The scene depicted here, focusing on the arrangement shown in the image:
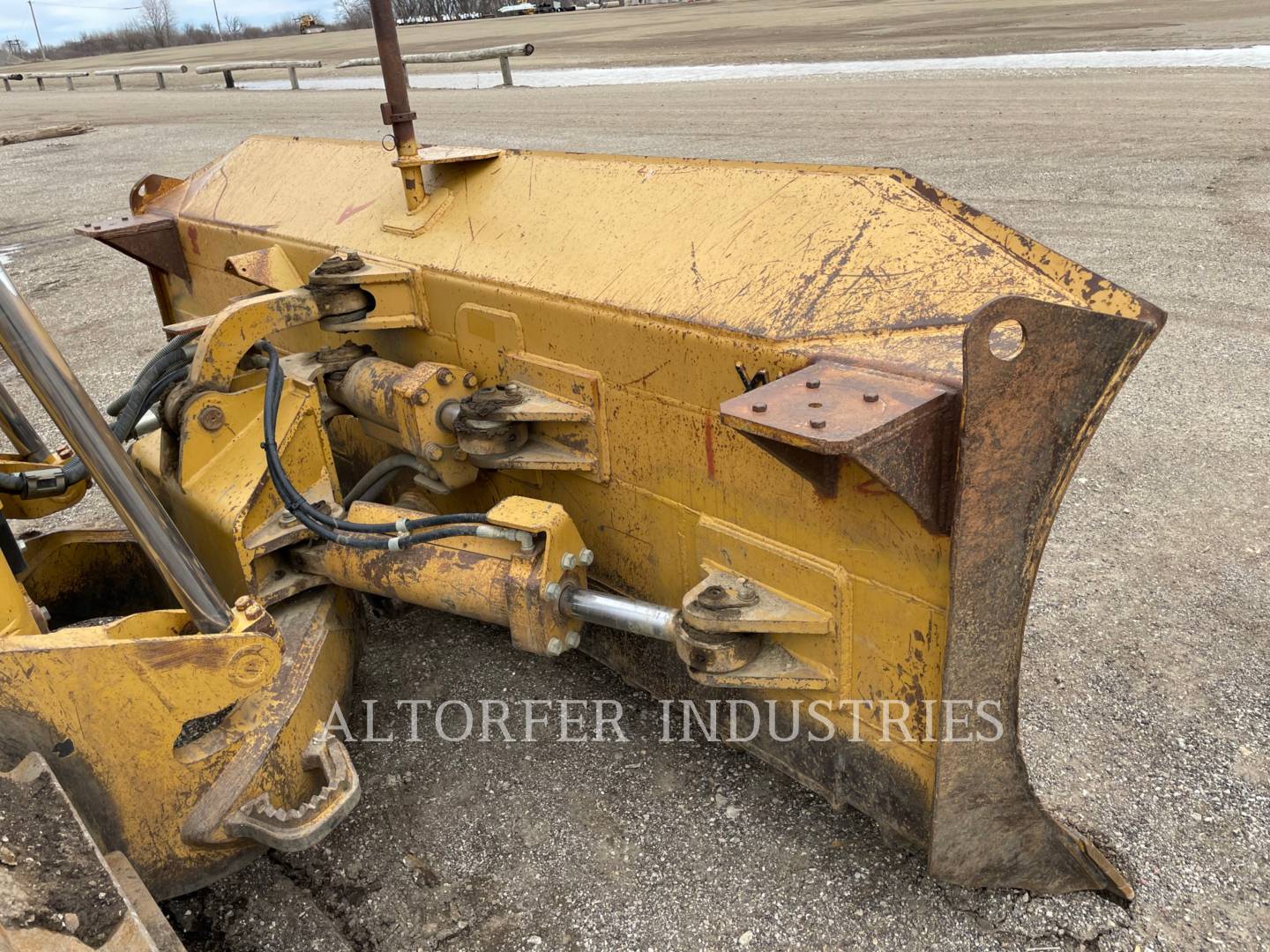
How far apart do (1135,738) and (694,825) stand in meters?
1.13

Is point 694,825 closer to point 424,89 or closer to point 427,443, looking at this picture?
point 427,443

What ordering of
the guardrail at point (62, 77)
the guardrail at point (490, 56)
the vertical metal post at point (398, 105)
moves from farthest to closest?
the guardrail at point (62, 77) < the guardrail at point (490, 56) < the vertical metal post at point (398, 105)

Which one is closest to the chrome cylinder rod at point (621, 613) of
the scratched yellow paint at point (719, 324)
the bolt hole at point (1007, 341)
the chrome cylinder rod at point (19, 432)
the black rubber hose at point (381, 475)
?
the scratched yellow paint at point (719, 324)

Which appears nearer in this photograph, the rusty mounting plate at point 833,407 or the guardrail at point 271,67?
the rusty mounting plate at point 833,407

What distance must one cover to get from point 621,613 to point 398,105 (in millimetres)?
1538

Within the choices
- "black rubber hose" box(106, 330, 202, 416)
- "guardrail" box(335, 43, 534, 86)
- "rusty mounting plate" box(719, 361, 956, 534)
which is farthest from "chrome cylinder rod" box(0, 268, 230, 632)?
"guardrail" box(335, 43, 534, 86)

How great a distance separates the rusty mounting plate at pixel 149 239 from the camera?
3873 mm

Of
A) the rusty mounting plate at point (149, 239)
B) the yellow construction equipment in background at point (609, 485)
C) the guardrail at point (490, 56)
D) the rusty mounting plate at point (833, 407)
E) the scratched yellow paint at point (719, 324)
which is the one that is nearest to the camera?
the rusty mounting plate at point (833, 407)

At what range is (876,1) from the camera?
31.7 metres

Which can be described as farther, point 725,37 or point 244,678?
point 725,37

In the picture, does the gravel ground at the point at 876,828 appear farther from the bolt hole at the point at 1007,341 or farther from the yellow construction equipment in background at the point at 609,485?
the bolt hole at the point at 1007,341

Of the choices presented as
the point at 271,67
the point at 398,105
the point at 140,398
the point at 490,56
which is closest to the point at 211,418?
the point at 140,398

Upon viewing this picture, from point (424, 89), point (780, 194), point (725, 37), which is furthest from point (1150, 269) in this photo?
point (725, 37)

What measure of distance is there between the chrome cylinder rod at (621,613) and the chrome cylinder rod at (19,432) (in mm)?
1523
